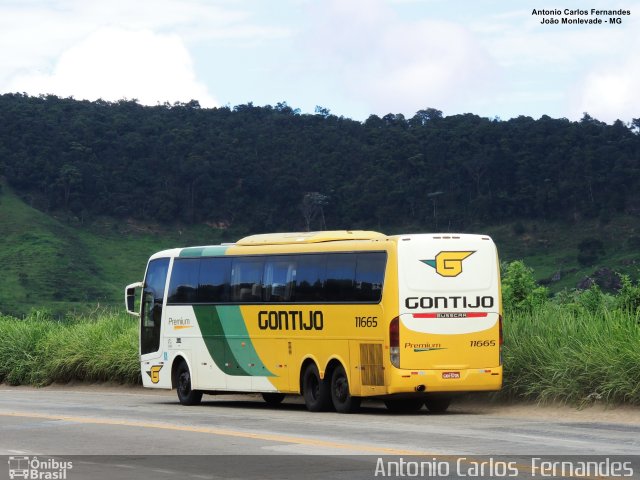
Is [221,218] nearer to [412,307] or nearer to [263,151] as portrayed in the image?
[263,151]

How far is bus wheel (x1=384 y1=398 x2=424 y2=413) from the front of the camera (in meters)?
22.7

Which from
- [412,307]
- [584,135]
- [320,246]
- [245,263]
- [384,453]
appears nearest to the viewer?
[384,453]

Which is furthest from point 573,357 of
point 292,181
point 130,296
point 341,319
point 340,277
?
point 292,181

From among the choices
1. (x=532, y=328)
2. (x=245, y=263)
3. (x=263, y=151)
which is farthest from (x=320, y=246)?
(x=263, y=151)

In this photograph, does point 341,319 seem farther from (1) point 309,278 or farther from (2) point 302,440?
(2) point 302,440

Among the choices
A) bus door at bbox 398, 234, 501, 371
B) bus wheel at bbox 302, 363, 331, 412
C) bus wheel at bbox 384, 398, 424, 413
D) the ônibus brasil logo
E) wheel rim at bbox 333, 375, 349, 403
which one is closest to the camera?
bus door at bbox 398, 234, 501, 371

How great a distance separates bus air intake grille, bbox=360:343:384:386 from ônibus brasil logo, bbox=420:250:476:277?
5.15ft

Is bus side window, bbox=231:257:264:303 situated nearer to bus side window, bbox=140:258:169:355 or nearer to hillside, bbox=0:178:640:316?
bus side window, bbox=140:258:169:355

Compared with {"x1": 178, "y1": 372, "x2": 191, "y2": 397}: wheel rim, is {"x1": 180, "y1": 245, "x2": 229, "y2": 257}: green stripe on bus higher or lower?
higher

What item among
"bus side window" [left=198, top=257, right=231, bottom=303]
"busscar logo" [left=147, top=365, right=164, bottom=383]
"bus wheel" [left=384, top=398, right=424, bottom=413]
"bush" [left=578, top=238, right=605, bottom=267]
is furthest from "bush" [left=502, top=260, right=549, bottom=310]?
"bush" [left=578, top=238, right=605, bottom=267]

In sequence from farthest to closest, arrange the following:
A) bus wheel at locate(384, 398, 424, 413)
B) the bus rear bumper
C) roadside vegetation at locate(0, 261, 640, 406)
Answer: bus wheel at locate(384, 398, 424, 413) < the bus rear bumper < roadside vegetation at locate(0, 261, 640, 406)

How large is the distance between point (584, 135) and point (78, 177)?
53.3 meters

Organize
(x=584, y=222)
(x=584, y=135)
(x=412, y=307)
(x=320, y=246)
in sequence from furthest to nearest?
(x=584, y=135)
(x=584, y=222)
(x=320, y=246)
(x=412, y=307)

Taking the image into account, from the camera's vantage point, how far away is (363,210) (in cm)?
13312
